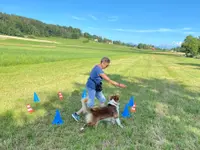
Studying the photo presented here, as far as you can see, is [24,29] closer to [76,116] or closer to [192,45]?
[192,45]

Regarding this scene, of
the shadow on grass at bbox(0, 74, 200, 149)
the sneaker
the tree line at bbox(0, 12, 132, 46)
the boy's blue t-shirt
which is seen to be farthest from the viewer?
the tree line at bbox(0, 12, 132, 46)

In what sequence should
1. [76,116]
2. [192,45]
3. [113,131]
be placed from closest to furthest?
1. [113,131]
2. [76,116]
3. [192,45]

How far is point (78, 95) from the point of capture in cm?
655

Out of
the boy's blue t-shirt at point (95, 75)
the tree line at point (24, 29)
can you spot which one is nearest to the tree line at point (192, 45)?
the tree line at point (24, 29)

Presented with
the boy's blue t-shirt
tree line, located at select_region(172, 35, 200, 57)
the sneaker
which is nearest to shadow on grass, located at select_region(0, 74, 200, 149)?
the sneaker

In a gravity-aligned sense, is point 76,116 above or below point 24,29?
above

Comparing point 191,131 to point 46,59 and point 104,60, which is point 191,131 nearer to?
A: point 104,60

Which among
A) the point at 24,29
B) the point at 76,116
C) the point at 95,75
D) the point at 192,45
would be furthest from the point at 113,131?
the point at 24,29

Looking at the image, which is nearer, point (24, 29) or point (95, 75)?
point (95, 75)

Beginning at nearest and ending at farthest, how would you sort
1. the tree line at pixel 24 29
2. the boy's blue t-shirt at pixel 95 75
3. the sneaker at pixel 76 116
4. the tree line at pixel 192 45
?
the boy's blue t-shirt at pixel 95 75, the sneaker at pixel 76 116, the tree line at pixel 192 45, the tree line at pixel 24 29

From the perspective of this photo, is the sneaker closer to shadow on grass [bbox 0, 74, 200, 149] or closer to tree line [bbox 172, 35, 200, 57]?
shadow on grass [bbox 0, 74, 200, 149]

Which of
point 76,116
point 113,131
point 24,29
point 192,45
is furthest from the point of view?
point 24,29

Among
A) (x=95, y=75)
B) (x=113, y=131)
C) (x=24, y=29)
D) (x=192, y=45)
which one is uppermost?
(x=192, y=45)

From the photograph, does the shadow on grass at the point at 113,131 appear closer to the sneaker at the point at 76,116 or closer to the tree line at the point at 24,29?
the sneaker at the point at 76,116
